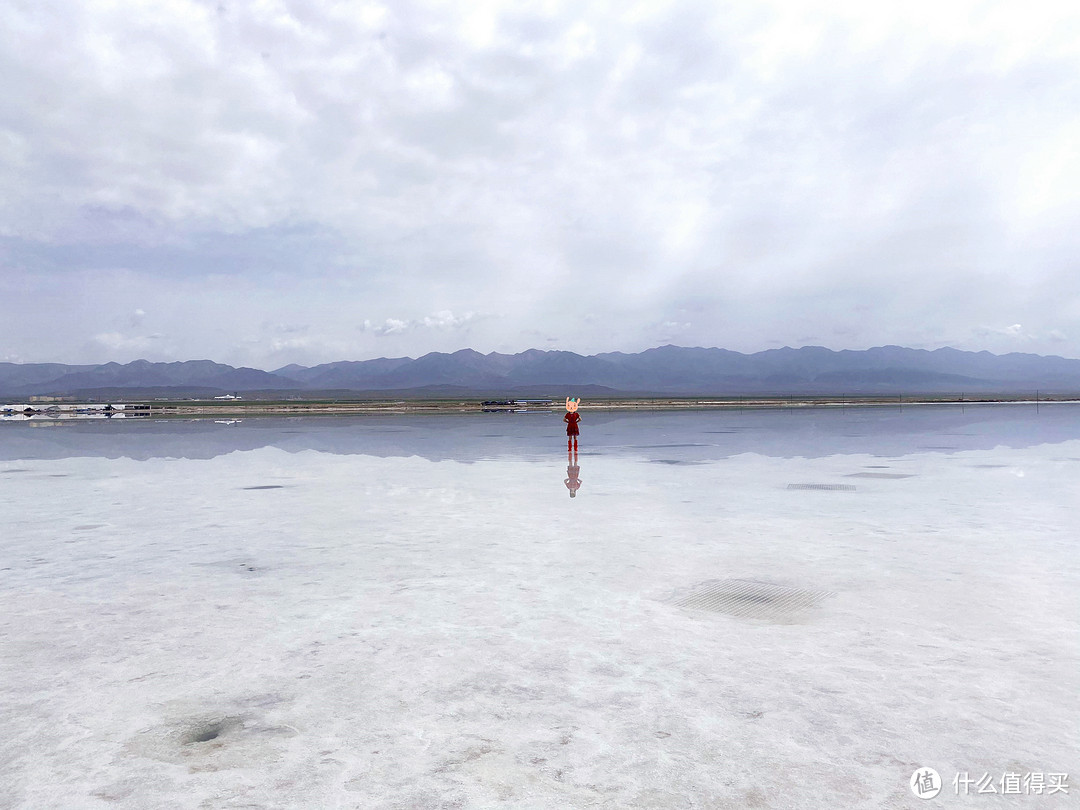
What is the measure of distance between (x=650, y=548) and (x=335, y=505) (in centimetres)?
644

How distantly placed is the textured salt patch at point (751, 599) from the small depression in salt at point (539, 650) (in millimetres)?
40

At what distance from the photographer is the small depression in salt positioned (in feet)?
13.5

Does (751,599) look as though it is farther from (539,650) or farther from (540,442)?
(540,442)

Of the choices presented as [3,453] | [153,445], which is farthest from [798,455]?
[3,453]

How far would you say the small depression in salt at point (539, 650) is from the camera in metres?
4.11

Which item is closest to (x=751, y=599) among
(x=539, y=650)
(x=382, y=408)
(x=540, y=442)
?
(x=539, y=650)

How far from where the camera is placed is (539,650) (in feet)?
19.9

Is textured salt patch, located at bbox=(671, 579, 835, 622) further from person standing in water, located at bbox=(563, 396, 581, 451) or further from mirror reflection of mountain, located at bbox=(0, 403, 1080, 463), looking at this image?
person standing in water, located at bbox=(563, 396, 581, 451)

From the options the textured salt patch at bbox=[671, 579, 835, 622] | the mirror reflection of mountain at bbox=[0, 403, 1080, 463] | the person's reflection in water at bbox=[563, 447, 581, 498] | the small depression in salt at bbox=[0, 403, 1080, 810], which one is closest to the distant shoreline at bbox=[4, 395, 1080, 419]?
the mirror reflection of mountain at bbox=[0, 403, 1080, 463]

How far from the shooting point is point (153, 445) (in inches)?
1128

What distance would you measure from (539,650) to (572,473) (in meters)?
11.9

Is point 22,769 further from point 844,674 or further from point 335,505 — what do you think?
point 335,505

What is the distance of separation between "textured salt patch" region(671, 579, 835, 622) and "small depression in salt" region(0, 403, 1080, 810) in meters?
0.04

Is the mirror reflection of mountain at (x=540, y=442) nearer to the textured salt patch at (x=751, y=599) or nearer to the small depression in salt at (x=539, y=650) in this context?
the small depression in salt at (x=539, y=650)
